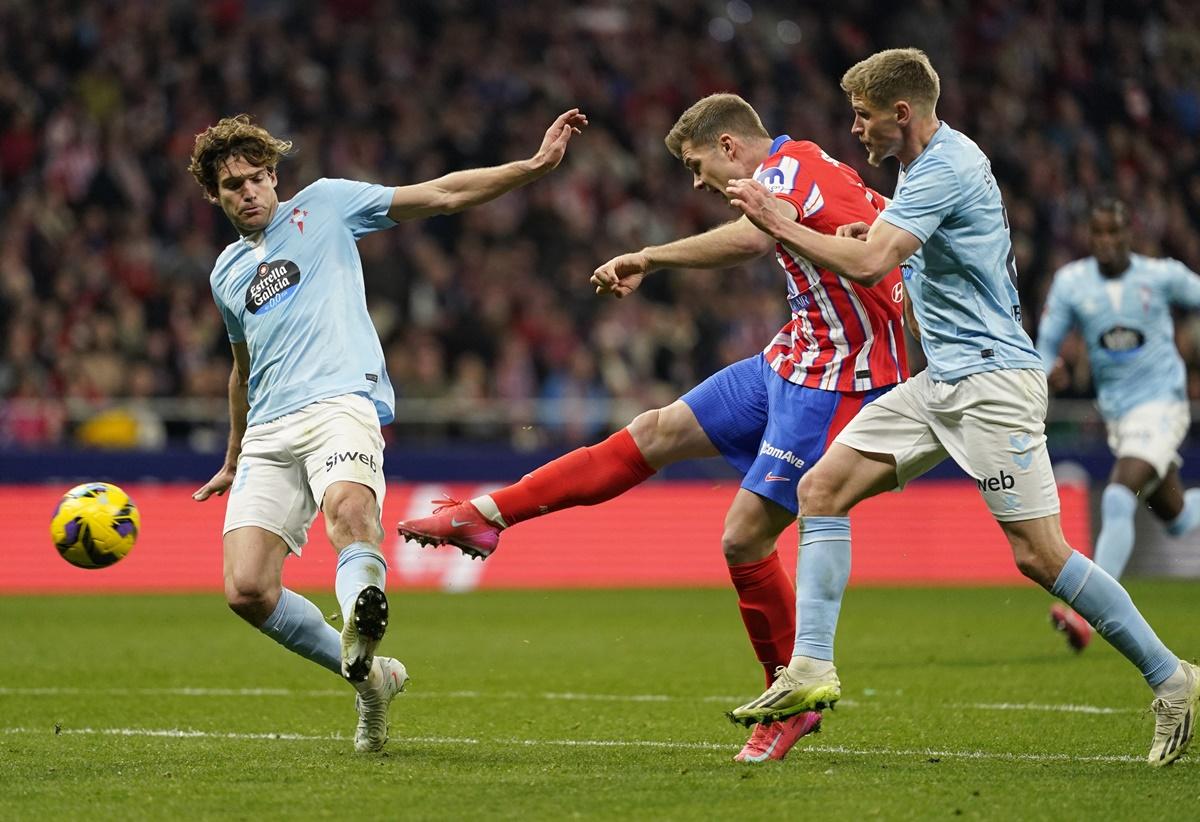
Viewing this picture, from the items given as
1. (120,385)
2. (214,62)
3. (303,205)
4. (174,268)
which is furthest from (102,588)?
(303,205)

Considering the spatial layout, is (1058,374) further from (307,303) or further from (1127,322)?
(307,303)

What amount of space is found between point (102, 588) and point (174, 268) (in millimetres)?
4095

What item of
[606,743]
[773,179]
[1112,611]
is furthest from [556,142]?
[1112,611]

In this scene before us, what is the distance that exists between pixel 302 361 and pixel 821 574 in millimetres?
2182

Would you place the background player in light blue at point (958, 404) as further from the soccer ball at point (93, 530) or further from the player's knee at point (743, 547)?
the soccer ball at point (93, 530)

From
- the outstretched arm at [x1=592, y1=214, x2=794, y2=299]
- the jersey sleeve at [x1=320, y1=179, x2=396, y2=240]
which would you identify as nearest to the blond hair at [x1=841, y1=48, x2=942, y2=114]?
the outstretched arm at [x1=592, y1=214, x2=794, y2=299]

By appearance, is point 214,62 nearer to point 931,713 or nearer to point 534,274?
point 534,274

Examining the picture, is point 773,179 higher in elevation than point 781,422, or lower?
higher

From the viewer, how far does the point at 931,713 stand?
7922 millimetres

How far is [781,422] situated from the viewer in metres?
6.82

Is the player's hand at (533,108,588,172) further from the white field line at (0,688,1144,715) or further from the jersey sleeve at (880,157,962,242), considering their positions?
the white field line at (0,688,1144,715)

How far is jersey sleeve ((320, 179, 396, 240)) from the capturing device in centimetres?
709

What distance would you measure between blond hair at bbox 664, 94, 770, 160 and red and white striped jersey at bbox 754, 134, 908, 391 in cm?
24

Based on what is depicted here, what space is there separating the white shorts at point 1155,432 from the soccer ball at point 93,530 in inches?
260
